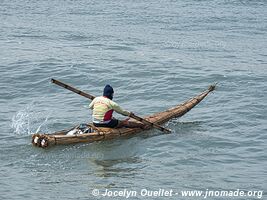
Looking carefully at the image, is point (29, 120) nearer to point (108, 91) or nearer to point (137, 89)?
point (108, 91)

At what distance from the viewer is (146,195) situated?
11.8m

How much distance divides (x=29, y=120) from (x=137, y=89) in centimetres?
494

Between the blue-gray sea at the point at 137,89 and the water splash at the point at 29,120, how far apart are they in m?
0.03

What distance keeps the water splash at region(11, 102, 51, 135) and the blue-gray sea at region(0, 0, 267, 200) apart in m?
0.03

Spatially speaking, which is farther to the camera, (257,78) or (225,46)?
(225,46)

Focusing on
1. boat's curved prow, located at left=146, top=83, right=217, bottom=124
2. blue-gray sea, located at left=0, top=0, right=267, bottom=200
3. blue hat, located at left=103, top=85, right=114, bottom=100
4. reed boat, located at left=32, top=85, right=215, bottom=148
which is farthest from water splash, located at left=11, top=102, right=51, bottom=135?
boat's curved prow, located at left=146, top=83, right=217, bottom=124

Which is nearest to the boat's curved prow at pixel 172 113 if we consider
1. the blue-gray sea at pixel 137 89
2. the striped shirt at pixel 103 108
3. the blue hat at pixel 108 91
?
the blue-gray sea at pixel 137 89

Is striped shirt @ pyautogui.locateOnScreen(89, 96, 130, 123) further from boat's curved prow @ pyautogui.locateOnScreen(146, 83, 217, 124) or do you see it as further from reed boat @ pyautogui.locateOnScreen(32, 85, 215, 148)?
boat's curved prow @ pyautogui.locateOnScreen(146, 83, 217, 124)

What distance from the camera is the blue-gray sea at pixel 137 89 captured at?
42.4 ft

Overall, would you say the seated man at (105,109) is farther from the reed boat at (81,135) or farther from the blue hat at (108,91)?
the reed boat at (81,135)

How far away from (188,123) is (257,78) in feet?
20.3

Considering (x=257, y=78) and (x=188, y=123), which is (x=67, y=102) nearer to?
(x=188, y=123)

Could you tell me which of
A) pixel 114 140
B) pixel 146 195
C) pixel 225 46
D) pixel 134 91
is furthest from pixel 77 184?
pixel 225 46

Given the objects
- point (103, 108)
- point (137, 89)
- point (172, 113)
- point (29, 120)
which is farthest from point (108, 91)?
point (137, 89)
